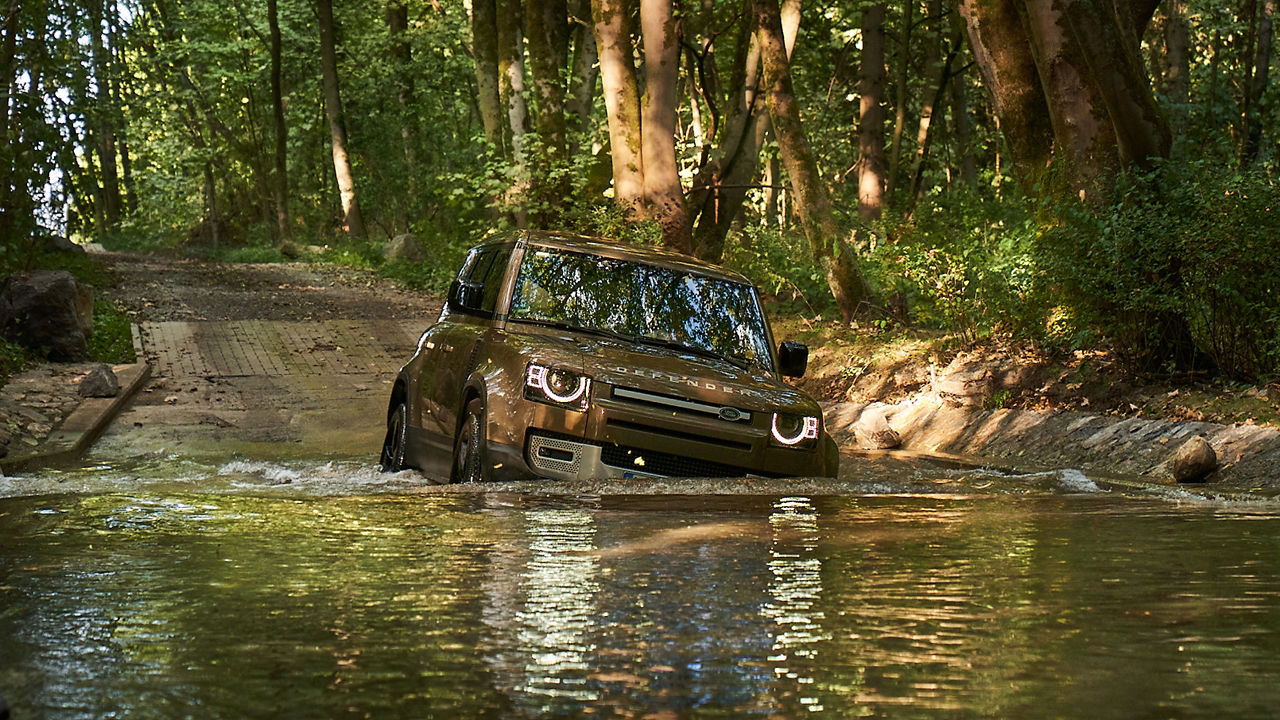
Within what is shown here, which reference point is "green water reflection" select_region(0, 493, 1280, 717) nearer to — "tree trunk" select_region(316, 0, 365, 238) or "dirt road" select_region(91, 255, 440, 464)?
"dirt road" select_region(91, 255, 440, 464)

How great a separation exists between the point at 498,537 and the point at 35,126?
11041 mm

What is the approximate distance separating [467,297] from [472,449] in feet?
4.75

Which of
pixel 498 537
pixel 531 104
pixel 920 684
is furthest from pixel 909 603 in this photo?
pixel 531 104

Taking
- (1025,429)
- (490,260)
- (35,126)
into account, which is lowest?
(1025,429)

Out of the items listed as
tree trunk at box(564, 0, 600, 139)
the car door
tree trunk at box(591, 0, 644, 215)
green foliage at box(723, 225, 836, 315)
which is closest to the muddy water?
the car door

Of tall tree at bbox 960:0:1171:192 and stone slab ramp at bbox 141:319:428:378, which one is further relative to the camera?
stone slab ramp at bbox 141:319:428:378

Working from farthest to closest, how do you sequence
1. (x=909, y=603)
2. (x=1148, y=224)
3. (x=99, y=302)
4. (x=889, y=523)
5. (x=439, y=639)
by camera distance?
(x=99, y=302)
(x=1148, y=224)
(x=889, y=523)
(x=909, y=603)
(x=439, y=639)

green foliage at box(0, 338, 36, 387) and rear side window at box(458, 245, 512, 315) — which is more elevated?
rear side window at box(458, 245, 512, 315)

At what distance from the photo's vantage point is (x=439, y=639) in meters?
3.95

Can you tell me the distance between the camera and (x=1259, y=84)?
90.4 feet

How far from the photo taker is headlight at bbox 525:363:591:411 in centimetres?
789

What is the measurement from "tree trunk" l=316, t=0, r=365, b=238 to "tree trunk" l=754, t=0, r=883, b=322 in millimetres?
23894

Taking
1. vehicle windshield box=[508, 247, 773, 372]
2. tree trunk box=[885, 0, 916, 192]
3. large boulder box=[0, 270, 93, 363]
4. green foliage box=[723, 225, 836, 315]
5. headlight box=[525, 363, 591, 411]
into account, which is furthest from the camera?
tree trunk box=[885, 0, 916, 192]

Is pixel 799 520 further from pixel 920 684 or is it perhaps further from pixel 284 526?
pixel 920 684
